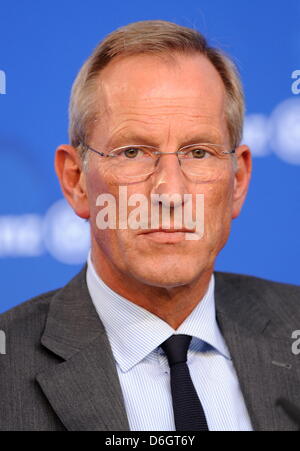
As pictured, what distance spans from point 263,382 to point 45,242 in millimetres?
797

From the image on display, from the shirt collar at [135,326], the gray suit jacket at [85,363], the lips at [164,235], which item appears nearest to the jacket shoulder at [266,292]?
the gray suit jacket at [85,363]

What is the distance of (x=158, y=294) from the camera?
178 centimetres

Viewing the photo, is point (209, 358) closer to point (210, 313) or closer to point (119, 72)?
point (210, 313)

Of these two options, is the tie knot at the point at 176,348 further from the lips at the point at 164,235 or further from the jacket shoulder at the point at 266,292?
the jacket shoulder at the point at 266,292

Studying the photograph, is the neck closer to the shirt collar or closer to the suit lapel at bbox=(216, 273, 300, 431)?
the shirt collar

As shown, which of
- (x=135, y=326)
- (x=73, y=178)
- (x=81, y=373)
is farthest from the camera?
(x=73, y=178)

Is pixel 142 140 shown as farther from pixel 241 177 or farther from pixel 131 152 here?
pixel 241 177

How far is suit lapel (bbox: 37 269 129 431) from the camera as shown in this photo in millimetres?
1587

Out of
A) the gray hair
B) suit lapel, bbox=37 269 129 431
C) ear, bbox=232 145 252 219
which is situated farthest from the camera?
ear, bbox=232 145 252 219

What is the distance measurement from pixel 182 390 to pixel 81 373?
22 centimetres

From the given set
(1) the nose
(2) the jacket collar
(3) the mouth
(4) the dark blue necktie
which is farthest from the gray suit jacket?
(1) the nose

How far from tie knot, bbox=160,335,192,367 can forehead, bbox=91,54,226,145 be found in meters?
0.47

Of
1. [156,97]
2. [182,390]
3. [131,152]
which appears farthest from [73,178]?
[182,390]

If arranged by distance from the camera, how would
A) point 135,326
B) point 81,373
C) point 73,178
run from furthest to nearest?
point 73,178 < point 135,326 < point 81,373
